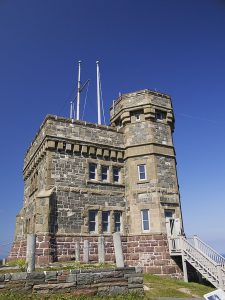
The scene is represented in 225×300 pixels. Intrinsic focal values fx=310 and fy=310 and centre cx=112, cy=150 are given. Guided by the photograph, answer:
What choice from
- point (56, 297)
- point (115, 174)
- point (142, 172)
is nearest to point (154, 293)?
point (56, 297)

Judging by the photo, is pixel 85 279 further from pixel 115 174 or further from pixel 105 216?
pixel 115 174

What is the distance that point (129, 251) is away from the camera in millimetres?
20859

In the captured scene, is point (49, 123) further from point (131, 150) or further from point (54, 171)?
point (131, 150)

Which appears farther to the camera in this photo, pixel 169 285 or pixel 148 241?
pixel 148 241

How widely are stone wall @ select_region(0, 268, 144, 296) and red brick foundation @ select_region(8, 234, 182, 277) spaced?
7514mm

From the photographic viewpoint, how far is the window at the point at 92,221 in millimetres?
20625

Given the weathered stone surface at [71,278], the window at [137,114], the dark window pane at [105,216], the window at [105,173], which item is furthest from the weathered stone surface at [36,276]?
the window at [137,114]

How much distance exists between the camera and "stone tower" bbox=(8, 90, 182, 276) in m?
19.5

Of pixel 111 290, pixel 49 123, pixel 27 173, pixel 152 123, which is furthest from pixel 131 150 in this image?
pixel 111 290

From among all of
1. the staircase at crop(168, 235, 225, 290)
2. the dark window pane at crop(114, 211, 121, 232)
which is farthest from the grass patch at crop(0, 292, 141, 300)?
the dark window pane at crop(114, 211, 121, 232)

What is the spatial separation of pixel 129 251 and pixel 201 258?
4.98 metres

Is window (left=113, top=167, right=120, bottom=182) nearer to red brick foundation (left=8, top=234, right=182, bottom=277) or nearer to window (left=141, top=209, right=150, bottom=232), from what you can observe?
window (left=141, top=209, right=150, bottom=232)

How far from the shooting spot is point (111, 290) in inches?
436

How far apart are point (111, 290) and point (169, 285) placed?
6412 mm
